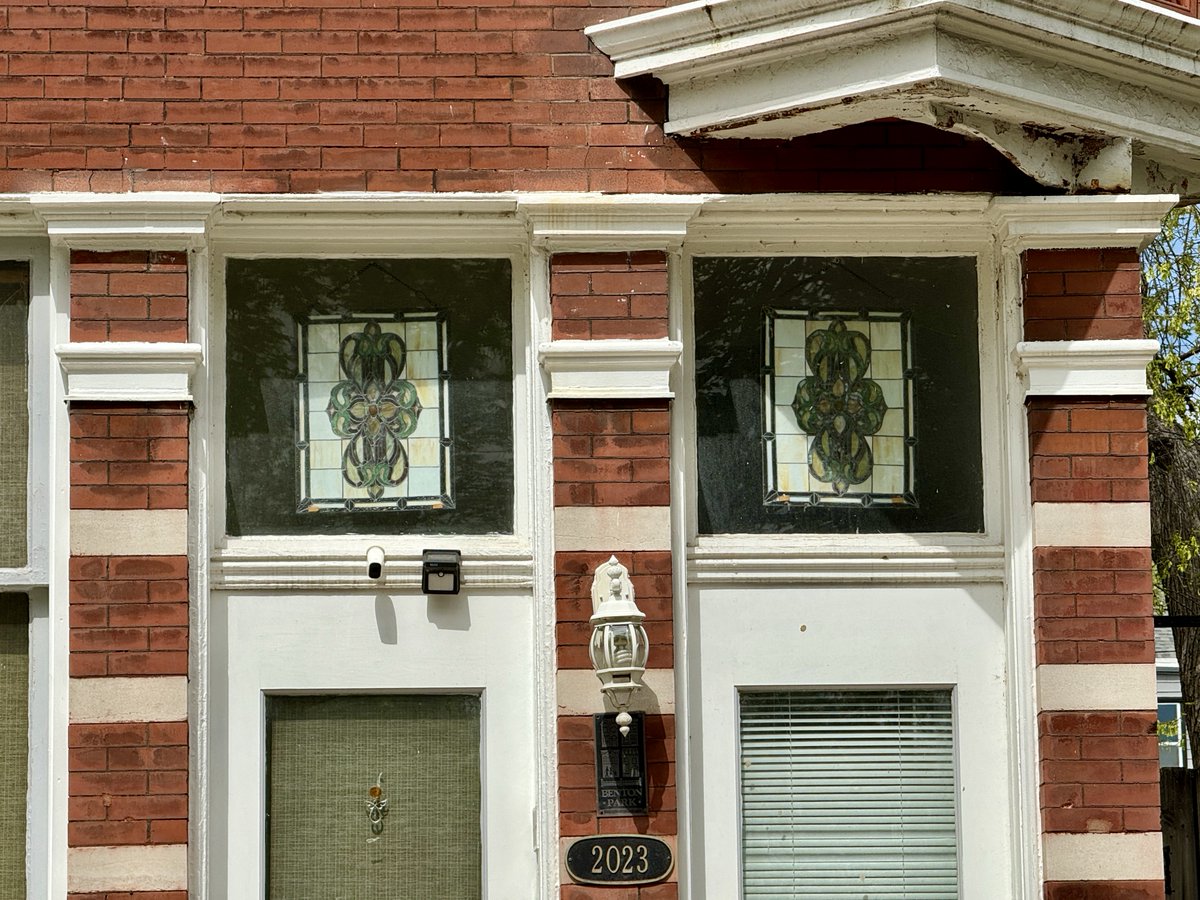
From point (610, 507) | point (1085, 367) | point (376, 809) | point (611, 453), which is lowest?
point (376, 809)

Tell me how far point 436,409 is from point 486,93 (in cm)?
141

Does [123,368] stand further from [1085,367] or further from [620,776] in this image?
[1085,367]

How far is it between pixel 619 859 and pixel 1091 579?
2.33 m

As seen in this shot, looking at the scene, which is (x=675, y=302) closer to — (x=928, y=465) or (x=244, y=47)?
(x=928, y=465)

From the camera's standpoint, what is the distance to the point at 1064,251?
8.26 m

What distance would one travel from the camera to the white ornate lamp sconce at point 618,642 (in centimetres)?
767

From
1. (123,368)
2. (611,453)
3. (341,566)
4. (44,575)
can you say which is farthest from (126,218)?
(611,453)

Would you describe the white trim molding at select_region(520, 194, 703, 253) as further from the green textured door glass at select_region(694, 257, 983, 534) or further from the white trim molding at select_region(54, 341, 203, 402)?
the white trim molding at select_region(54, 341, 203, 402)

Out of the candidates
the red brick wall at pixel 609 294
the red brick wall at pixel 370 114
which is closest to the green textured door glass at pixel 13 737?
the red brick wall at pixel 370 114

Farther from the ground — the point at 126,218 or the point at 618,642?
the point at 126,218

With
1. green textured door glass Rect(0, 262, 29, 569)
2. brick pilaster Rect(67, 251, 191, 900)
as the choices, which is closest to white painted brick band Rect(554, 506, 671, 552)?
brick pilaster Rect(67, 251, 191, 900)

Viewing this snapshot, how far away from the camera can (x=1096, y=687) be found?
7.93 meters

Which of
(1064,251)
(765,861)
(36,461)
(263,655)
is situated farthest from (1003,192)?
(36,461)

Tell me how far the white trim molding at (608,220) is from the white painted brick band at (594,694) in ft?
5.82
